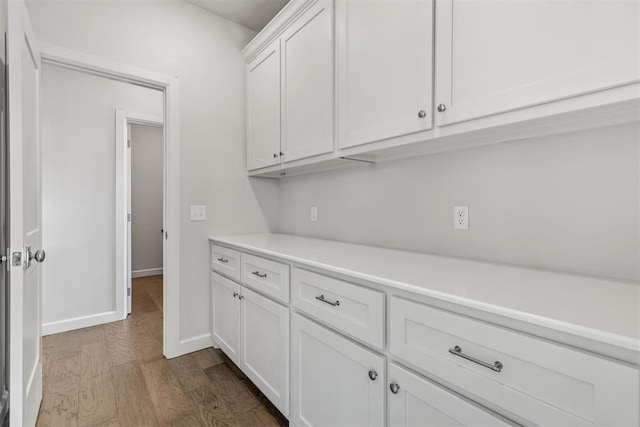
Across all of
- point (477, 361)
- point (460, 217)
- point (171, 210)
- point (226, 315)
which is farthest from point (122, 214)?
point (477, 361)

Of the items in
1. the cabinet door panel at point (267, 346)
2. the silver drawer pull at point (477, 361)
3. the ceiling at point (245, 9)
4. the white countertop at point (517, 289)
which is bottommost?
the cabinet door panel at point (267, 346)

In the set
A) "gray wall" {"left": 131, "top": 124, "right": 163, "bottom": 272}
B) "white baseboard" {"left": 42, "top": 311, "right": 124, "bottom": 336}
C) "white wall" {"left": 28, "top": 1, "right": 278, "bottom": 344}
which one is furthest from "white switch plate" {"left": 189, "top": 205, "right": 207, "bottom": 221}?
"gray wall" {"left": 131, "top": 124, "right": 163, "bottom": 272}

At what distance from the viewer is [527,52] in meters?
0.98

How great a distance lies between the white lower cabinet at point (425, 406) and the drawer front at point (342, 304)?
13cm

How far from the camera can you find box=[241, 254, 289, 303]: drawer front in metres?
1.52

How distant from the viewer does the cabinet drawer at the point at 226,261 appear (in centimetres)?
200

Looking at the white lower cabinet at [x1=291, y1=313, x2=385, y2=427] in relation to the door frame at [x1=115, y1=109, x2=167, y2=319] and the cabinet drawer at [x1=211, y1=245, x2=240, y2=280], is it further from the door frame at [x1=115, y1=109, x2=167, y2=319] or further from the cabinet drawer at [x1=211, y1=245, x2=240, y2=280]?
the door frame at [x1=115, y1=109, x2=167, y2=319]

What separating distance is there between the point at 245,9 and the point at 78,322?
10.3 ft

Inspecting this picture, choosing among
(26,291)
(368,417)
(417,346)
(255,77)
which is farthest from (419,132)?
(26,291)

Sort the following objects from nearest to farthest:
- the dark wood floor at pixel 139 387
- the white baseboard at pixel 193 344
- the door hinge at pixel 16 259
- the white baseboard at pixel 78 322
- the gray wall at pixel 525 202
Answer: the gray wall at pixel 525 202
the door hinge at pixel 16 259
the dark wood floor at pixel 139 387
the white baseboard at pixel 193 344
the white baseboard at pixel 78 322

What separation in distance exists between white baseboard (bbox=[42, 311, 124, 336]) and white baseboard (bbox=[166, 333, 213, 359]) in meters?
1.19

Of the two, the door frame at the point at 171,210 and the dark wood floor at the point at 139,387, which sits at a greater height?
the door frame at the point at 171,210

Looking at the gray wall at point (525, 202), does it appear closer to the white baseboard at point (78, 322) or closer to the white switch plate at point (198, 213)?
the white switch plate at point (198, 213)

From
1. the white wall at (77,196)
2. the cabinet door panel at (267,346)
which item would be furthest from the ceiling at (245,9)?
the cabinet door panel at (267,346)
